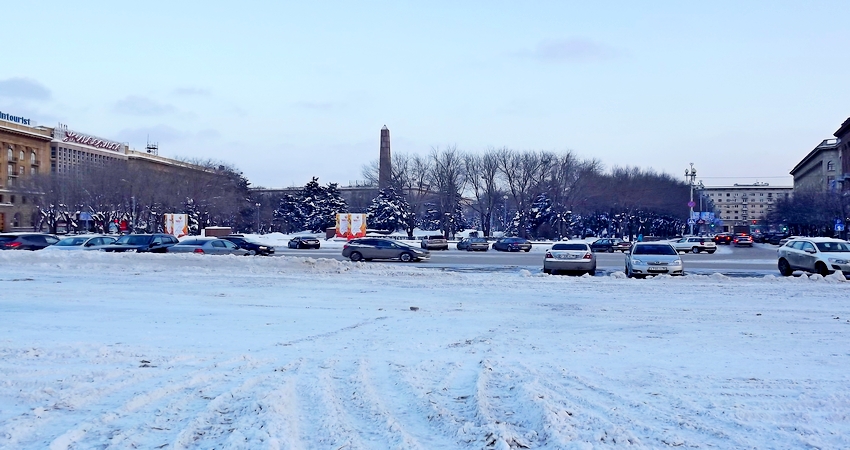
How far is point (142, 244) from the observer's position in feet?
123

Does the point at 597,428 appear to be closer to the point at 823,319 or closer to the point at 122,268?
the point at 823,319

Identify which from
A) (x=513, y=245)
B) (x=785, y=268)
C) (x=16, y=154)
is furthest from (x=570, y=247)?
(x=16, y=154)

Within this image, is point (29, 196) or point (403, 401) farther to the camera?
point (29, 196)

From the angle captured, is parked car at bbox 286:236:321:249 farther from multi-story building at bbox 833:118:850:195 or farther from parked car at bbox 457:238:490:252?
multi-story building at bbox 833:118:850:195

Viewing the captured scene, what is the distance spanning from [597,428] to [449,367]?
2.77 meters

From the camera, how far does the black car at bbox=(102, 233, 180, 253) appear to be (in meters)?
35.6

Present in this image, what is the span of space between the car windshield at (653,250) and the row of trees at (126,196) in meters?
61.2

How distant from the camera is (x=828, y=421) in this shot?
19.7ft

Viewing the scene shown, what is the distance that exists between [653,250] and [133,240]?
26864 millimetres

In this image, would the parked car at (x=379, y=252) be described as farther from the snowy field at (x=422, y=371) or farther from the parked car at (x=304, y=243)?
the parked car at (x=304, y=243)

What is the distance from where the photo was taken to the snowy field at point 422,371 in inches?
226

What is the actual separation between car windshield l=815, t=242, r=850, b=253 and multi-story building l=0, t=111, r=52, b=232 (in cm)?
8996

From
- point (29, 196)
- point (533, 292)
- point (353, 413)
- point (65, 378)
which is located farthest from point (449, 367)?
point (29, 196)

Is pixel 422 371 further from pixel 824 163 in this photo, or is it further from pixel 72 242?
pixel 824 163
